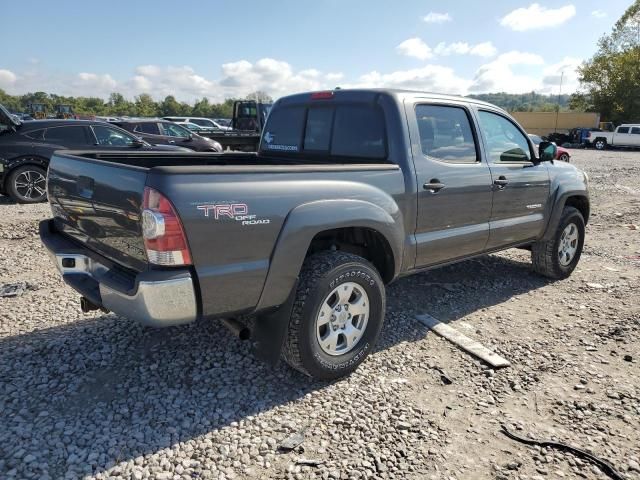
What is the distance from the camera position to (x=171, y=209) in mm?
2316

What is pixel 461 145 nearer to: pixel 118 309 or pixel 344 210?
pixel 344 210

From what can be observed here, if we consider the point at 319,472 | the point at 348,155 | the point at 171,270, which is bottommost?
the point at 319,472

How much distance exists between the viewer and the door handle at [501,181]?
13.8ft

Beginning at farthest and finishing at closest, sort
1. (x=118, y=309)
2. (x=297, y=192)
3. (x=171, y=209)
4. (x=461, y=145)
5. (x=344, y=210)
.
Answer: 1. (x=461, y=145)
2. (x=344, y=210)
3. (x=297, y=192)
4. (x=118, y=309)
5. (x=171, y=209)

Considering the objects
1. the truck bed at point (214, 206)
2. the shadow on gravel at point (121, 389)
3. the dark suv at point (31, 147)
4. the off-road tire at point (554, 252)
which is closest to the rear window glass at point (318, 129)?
the truck bed at point (214, 206)

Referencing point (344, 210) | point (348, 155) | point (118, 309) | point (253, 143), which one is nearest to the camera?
point (118, 309)

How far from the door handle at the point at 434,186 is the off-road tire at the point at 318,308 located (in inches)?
31.0

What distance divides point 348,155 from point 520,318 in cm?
219

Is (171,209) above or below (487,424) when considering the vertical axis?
above

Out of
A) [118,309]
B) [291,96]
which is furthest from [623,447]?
[291,96]

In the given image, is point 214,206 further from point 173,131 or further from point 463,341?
point 173,131

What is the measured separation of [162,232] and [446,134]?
247 centimetres

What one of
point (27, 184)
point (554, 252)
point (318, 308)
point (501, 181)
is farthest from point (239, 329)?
point (27, 184)

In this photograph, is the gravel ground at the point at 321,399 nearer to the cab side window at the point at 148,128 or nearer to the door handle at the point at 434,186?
the door handle at the point at 434,186
